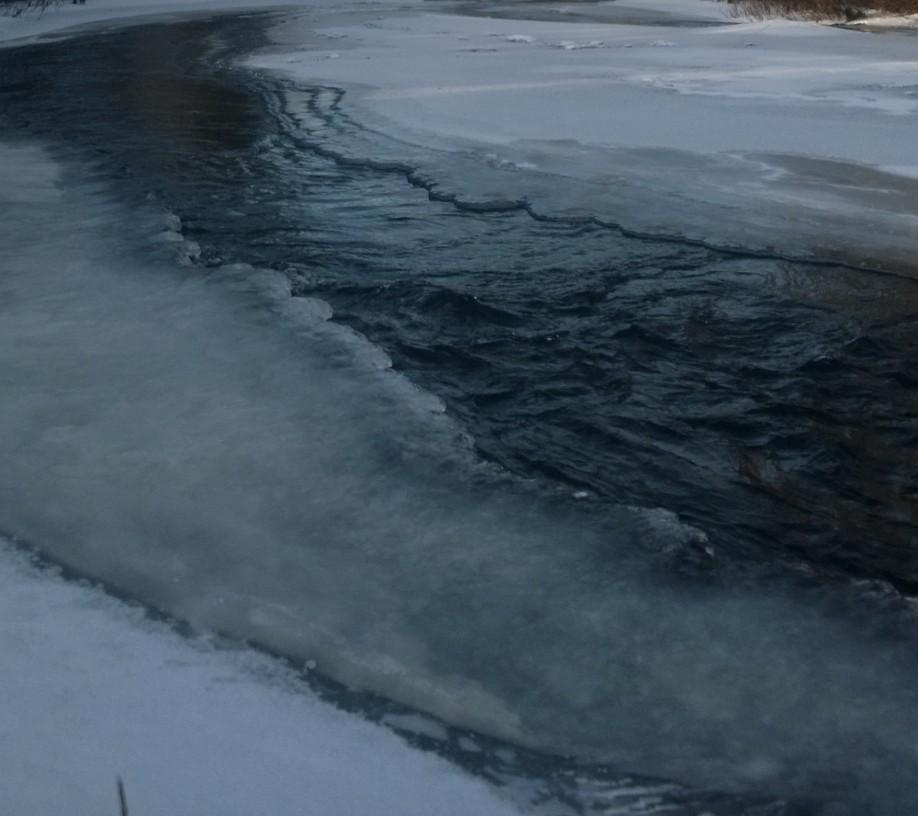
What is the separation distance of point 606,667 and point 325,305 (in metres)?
3.09

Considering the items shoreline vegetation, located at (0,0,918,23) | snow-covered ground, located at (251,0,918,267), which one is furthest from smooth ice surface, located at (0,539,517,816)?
shoreline vegetation, located at (0,0,918,23)

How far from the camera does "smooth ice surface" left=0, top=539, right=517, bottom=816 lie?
2441 millimetres

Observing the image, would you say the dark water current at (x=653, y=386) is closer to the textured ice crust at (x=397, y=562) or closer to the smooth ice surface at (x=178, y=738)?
the textured ice crust at (x=397, y=562)

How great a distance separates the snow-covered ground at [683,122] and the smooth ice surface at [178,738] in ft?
13.9

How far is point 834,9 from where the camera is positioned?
2008 centimetres

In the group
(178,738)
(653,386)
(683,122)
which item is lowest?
(178,738)

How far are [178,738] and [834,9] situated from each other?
2004 cm

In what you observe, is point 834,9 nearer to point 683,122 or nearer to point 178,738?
point 683,122

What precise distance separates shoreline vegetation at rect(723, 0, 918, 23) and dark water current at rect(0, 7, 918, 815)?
44.0 feet

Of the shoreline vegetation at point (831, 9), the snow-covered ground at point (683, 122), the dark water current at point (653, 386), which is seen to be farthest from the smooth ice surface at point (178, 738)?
the shoreline vegetation at point (831, 9)

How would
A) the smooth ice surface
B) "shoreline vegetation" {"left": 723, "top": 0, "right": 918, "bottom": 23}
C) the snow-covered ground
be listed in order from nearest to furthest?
the smooth ice surface
the snow-covered ground
"shoreline vegetation" {"left": 723, "top": 0, "right": 918, "bottom": 23}

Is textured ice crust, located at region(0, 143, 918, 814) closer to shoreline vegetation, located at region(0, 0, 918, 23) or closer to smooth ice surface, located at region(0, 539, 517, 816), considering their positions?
smooth ice surface, located at region(0, 539, 517, 816)

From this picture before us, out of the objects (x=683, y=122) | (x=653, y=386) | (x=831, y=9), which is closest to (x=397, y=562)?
(x=653, y=386)

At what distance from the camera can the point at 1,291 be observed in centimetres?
572
